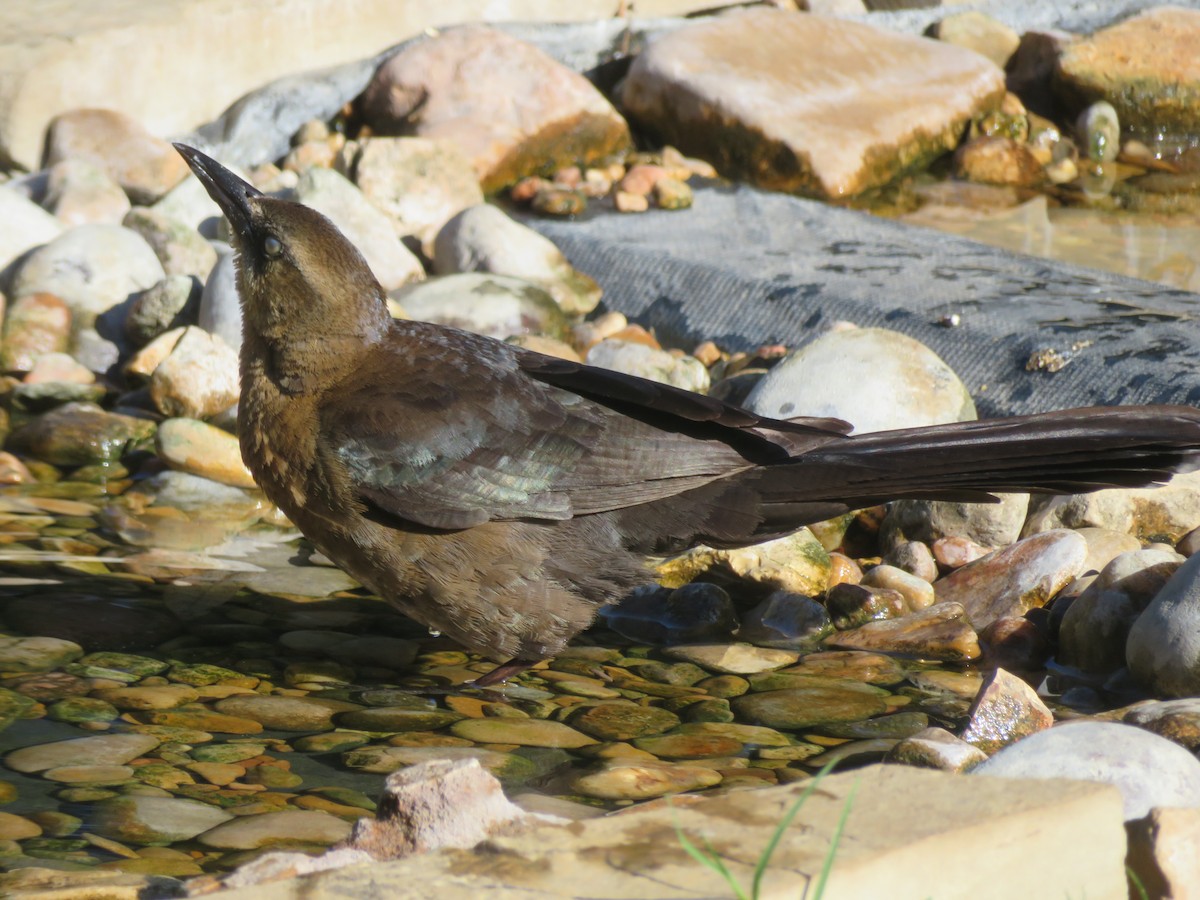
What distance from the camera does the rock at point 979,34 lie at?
9.91 metres

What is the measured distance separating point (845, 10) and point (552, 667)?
7.84 meters

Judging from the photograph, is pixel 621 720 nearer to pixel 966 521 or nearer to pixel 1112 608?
pixel 1112 608

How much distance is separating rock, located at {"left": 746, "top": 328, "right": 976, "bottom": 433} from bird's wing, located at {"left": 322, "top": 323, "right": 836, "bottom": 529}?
107 cm

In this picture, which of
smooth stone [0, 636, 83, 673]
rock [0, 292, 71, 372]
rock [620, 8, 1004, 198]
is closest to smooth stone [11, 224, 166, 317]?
rock [0, 292, 71, 372]

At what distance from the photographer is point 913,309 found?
606 cm

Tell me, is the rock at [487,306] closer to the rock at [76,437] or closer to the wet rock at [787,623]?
the rock at [76,437]

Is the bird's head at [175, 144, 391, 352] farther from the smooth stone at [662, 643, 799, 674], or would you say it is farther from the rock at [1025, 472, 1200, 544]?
the rock at [1025, 472, 1200, 544]

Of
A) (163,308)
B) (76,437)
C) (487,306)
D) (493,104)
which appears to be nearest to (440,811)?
(76,437)

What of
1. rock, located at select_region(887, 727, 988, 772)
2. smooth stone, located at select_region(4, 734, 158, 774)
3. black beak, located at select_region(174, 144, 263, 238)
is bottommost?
rock, located at select_region(887, 727, 988, 772)

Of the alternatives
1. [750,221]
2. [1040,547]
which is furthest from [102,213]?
[1040,547]

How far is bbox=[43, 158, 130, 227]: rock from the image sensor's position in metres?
7.11

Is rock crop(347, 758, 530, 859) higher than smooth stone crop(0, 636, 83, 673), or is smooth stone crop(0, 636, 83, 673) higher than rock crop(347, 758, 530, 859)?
rock crop(347, 758, 530, 859)

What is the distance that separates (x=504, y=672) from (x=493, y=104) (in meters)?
4.87

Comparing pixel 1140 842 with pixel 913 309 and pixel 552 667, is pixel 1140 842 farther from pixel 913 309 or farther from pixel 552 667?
pixel 913 309
